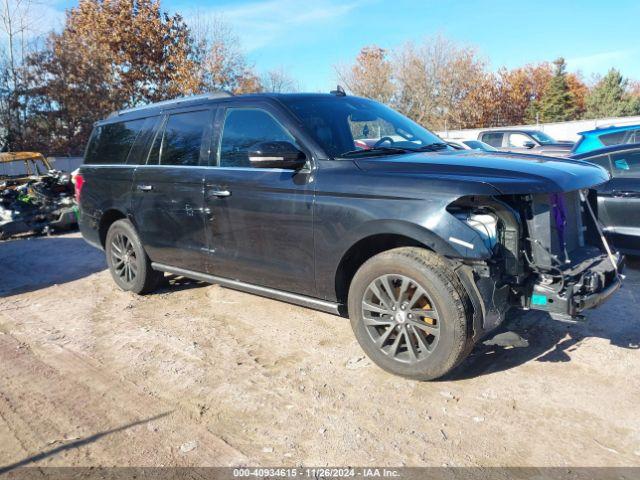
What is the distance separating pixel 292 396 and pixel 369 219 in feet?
4.20

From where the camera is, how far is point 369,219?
3537mm

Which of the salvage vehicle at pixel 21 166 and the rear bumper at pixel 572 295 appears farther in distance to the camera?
the salvage vehicle at pixel 21 166

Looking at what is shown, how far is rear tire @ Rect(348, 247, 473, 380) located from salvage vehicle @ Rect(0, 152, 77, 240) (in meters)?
8.98

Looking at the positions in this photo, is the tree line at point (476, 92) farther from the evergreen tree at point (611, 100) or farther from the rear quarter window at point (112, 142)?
the rear quarter window at point (112, 142)

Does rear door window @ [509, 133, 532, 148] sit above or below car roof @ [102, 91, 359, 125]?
below

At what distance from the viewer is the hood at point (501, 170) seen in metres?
3.19

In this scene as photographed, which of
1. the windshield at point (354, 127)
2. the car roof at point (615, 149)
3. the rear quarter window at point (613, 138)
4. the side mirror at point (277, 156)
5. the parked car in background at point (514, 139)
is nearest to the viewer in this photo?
the side mirror at point (277, 156)

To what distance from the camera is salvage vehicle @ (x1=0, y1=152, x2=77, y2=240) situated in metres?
10.4

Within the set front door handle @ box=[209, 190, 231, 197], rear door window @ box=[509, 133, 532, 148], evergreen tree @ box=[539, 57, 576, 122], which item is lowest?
front door handle @ box=[209, 190, 231, 197]

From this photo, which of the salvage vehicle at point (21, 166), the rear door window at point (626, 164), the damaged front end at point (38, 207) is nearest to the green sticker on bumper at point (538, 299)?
the rear door window at point (626, 164)

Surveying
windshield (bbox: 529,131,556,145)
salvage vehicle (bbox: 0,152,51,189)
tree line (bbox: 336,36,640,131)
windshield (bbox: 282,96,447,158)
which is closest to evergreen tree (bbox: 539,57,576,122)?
tree line (bbox: 336,36,640,131)

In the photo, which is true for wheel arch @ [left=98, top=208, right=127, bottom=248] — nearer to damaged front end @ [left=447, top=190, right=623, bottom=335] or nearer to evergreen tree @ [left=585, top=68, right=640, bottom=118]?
damaged front end @ [left=447, top=190, right=623, bottom=335]

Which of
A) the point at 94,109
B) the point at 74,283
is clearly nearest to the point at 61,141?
the point at 94,109

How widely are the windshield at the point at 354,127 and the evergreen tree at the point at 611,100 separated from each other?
53082mm
